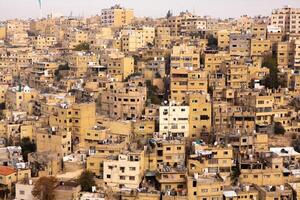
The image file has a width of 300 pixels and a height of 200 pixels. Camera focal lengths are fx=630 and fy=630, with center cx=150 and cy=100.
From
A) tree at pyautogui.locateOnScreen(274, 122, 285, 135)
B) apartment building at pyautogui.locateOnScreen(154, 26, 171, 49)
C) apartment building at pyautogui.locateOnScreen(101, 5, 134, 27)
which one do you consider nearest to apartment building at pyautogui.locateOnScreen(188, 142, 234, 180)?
tree at pyautogui.locateOnScreen(274, 122, 285, 135)

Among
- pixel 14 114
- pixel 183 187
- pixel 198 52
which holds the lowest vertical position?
pixel 183 187

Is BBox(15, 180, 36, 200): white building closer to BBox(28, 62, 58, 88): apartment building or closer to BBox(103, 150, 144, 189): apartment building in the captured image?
BBox(103, 150, 144, 189): apartment building

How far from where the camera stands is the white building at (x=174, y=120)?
18859mm

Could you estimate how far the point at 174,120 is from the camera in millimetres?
18891

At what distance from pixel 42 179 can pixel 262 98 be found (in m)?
7.93

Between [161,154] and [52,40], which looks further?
[52,40]

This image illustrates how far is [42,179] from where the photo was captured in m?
15.3

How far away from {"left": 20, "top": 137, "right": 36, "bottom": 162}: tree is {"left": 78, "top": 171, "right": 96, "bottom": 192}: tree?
2.72 metres

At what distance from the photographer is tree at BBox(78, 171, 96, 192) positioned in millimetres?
15675

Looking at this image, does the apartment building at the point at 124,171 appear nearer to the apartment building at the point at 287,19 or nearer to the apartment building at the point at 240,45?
the apartment building at the point at 240,45

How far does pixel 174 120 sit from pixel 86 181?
13.5ft

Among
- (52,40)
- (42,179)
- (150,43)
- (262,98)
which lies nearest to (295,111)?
(262,98)

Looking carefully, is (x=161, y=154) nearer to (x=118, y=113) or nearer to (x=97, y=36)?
(x=118, y=113)

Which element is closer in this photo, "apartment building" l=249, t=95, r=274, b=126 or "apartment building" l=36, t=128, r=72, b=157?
"apartment building" l=36, t=128, r=72, b=157
